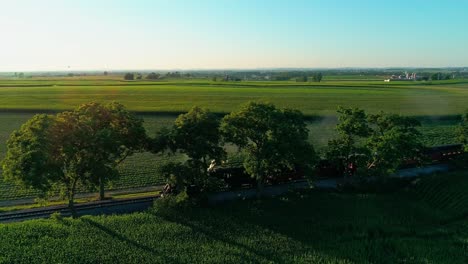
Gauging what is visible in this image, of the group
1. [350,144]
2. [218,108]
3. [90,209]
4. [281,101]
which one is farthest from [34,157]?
[281,101]

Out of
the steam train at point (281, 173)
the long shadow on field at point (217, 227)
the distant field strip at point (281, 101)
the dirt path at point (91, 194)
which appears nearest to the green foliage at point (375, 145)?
the steam train at point (281, 173)

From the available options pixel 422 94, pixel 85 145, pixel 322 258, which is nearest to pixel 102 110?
pixel 85 145

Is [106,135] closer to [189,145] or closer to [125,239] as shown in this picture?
[189,145]

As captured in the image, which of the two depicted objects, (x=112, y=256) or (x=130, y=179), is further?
(x=130, y=179)

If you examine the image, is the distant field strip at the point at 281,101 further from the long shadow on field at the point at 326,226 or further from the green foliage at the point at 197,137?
the long shadow on field at the point at 326,226

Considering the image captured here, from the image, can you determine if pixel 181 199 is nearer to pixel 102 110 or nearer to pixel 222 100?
pixel 102 110

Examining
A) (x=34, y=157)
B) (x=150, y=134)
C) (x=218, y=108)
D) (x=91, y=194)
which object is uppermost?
(x=34, y=157)
